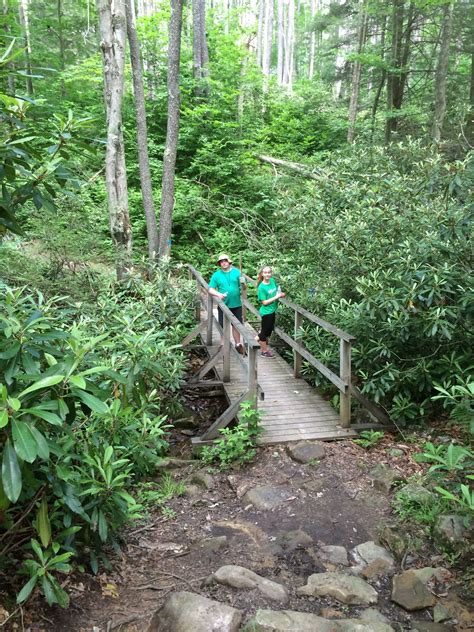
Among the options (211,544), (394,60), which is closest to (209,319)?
(211,544)

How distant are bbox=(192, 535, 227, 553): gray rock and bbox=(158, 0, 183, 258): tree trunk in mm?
8246

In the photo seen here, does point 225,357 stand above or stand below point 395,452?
above

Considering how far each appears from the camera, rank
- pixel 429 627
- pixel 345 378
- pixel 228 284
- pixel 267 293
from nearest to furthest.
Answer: pixel 429 627
pixel 345 378
pixel 267 293
pixel 228 284

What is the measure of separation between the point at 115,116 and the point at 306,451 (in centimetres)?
734

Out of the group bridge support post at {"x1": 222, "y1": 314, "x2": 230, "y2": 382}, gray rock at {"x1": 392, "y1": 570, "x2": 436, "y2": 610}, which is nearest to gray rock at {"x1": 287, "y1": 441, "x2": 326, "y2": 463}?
gray rock at {"x1": 392, "y1": 570, "x2": 436, "y2": 610}

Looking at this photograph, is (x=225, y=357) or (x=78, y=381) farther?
(x=225, y=357)

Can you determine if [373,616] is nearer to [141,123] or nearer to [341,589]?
[341,589]

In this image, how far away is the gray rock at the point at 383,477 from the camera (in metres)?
4.57

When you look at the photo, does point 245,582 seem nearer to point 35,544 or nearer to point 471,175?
point 35,544

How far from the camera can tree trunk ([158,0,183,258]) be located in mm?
10656

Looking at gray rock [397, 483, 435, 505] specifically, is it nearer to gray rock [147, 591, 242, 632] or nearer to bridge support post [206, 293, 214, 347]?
gray rock [147, 591, 242, 632]

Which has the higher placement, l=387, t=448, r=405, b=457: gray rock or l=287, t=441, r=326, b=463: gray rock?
l=387, t=448, r=405, b=457: gray rock

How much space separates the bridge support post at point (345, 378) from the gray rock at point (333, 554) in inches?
86.9

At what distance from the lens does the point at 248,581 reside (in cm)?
322
